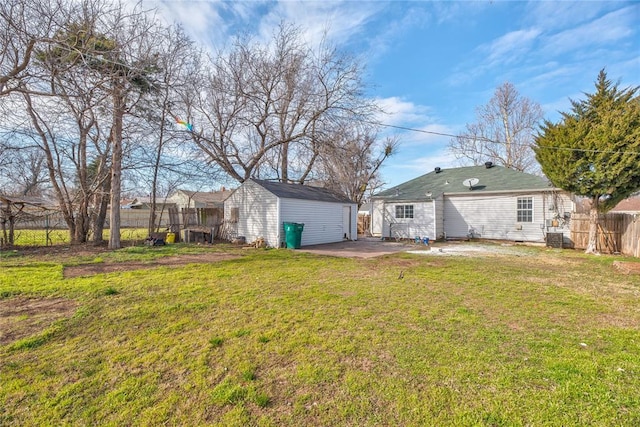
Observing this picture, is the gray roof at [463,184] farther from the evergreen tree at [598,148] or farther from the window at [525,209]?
the evergreen tree at [598,148]

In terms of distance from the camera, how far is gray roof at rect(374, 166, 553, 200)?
14855 millimetres

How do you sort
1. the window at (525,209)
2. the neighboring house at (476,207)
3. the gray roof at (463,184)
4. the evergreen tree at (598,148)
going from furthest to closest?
the gray roof at (463,184), the window at (525,209), the neighboring house at (476,207), the evergreen tree at (598,148)

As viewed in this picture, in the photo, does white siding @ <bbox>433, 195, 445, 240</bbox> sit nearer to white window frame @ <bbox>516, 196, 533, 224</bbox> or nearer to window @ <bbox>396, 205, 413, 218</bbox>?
window @ <bbox>396, 205, 413, 218</bbox>

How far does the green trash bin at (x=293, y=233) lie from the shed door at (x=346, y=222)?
13.8ft

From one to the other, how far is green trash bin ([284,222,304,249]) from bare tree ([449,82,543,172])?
55.8ft

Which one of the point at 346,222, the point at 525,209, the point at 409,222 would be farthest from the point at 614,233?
the point at 346,222

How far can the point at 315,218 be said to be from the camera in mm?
14203

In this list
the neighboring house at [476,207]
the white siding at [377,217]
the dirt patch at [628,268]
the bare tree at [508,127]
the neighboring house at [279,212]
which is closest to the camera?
the dirt patch at [628,268]

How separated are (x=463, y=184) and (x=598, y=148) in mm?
6757

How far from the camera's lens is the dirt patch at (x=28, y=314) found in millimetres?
3611

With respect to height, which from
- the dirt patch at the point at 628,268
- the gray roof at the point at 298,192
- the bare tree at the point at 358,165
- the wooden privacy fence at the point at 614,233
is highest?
the bare tree at the point at 358,165

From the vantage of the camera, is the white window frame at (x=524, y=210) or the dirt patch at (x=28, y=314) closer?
the dirt patch at (x=28, y=314)

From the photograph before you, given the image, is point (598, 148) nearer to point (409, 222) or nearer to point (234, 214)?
point (409, 222)

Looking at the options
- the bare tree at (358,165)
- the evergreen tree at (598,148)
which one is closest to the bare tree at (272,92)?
the bare tree at (358,165)
